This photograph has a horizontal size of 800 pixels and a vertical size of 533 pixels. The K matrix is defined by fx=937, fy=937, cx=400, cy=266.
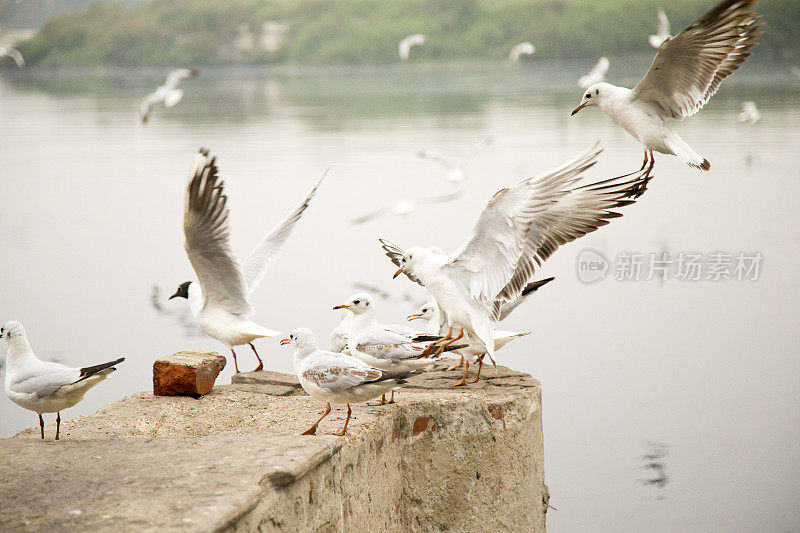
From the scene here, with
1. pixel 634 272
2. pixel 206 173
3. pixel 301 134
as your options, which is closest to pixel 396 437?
pixel 206 173

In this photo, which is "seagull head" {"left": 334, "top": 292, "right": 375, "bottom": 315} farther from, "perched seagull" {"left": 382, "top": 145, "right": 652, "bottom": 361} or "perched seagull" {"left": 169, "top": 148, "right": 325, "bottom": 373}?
"perched seagull" {"left": 169, "top": 148, "right": 325, "bottom": 373}

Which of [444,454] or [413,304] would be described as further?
[413,304]

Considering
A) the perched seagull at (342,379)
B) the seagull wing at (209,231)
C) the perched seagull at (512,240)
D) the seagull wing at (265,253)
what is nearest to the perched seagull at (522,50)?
the seagull wing at (265,253)

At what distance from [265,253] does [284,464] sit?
2.76m

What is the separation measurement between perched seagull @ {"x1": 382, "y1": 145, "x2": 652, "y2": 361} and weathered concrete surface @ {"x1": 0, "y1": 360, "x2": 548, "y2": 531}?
0.46 meters

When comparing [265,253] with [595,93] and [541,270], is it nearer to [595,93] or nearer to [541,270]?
[595,93]

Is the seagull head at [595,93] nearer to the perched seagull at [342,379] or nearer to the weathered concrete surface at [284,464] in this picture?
the weathered concrete surface at [284,464]

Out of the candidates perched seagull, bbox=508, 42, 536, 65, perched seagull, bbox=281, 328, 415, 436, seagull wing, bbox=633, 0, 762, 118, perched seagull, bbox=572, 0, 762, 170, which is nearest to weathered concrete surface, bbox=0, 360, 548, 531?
perched seagull, bbox=281, 328, 415, 436

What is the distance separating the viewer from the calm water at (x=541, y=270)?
694 centimetres

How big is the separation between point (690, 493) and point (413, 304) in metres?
3.88

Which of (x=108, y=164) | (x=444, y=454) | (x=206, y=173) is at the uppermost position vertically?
(x=108, y=164)

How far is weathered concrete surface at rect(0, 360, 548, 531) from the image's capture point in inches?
131

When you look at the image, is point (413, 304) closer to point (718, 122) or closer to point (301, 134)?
point (301, 134)

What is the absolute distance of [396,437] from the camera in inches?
177
